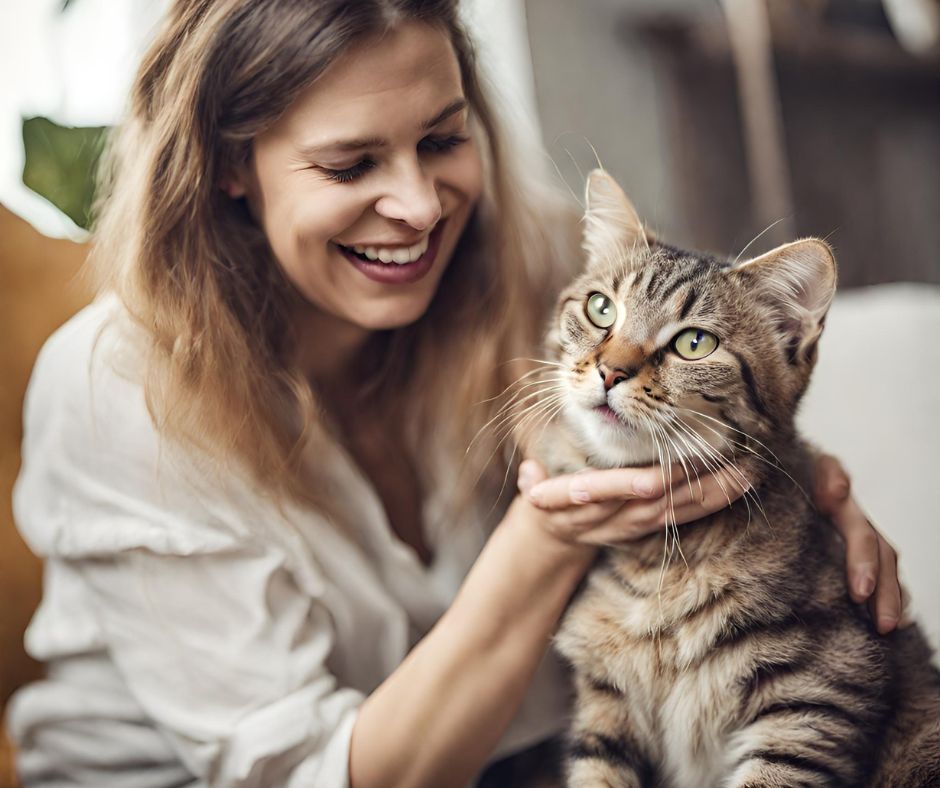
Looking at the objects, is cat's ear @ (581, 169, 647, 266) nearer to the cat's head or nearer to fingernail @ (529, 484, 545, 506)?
the cat's head

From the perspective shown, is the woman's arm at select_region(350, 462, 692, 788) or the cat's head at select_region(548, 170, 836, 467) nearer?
the cat's head at select_region(548, 170, 836, 467)

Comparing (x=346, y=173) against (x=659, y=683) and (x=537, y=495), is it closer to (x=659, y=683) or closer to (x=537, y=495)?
(x=537, y=495)

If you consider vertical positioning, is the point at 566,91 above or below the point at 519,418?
above

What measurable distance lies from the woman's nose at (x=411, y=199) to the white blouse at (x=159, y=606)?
32cm

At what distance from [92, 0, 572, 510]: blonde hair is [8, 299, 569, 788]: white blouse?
0.17 feet

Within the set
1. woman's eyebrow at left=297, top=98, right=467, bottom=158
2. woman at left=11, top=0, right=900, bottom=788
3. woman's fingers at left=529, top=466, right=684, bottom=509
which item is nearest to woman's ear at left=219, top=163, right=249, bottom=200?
woman at left=11, top=0, right=900, bottom=788

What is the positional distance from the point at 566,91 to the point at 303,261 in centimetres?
66

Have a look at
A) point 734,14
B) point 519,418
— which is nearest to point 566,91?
point 734,14

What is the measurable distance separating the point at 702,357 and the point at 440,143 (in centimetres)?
36

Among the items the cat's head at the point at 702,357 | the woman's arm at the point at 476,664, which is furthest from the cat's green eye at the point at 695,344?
the woman's arm at the point at 476,664

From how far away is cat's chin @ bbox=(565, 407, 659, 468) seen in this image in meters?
0.80

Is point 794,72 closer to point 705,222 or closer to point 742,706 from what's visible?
point 705,222

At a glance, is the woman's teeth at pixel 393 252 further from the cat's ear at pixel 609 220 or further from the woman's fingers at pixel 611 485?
the woman's fingers at pixel 611 485

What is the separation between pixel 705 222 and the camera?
1.55 meters
